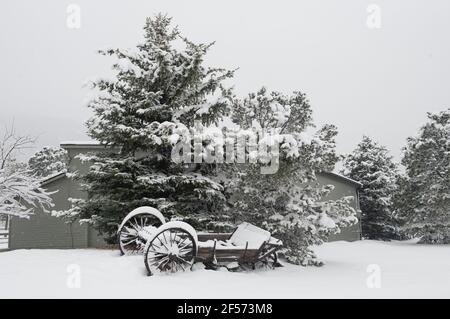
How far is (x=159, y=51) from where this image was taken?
1075 centimetres

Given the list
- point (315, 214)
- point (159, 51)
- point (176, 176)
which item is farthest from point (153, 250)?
point (159, 51)

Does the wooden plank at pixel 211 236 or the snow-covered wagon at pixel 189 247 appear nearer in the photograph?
the snow-covered wagon at pixel 189 247

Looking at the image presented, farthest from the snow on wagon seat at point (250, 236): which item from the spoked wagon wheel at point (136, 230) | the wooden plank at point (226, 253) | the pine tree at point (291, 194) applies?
the spoked wagon wheel at point (136, 230)

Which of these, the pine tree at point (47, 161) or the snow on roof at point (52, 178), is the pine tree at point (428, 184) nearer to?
the snow on roof at point (52, 178)

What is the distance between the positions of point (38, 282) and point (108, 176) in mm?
4091

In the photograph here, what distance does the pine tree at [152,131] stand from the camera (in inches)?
399

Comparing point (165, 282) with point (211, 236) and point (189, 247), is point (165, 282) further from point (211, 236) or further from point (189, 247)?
point (211, 236)

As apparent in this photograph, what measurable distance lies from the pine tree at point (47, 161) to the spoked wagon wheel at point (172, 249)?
48.9m

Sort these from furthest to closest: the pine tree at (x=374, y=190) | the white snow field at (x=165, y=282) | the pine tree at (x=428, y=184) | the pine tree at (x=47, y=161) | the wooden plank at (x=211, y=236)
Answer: the pine tree at (x=47, y=161) → the pine tree at (x=374, y=190) → the pine tree at (x=428, y=184) → the wooden plank at (x=211, y=236) → the white snow field at (x=165, y=282)

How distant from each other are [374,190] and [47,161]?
4310 centimetres

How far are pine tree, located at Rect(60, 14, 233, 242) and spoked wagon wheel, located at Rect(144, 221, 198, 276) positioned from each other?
7.42ft

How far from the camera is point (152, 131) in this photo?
10.2 meters
